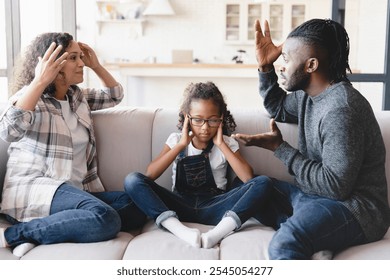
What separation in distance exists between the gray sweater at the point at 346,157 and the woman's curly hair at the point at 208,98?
0.33 metres

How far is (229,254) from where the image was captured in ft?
5.15

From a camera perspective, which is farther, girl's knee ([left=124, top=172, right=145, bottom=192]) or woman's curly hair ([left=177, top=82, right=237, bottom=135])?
woman's curly hair ([left=177, top=82, right=237, bottom=135])

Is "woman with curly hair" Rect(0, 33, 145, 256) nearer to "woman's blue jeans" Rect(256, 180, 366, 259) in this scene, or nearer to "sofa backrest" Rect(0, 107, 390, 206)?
"sofa backrest" Rect(0, 107, 390, 206)

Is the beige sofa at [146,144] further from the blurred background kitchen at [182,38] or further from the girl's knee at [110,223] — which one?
the blurred background kitchen at [182,38]

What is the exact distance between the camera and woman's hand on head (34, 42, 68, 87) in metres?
1.73

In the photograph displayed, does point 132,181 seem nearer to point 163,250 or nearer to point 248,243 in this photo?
point 163,250

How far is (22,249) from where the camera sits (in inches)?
62.8

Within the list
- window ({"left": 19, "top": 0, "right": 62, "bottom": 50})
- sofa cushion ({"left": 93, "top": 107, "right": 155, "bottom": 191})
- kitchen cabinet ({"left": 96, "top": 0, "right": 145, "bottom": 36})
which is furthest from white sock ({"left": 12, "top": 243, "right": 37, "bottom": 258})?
kitchen cabinet ({"left": 96, "top": 0, "right": 145, "bottom": 36})

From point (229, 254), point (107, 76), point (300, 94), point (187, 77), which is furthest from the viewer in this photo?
point (187, 77)

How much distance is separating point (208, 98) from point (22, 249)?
852 mm

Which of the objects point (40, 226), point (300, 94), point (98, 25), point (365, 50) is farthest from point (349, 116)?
point (98, 25)
